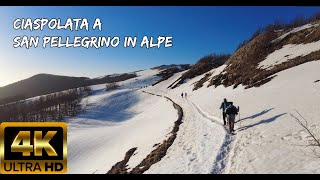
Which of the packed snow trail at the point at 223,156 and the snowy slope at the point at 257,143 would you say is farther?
the packed snow trail at the point at 223,156

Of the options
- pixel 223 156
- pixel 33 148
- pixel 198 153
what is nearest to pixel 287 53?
pixel 198 153

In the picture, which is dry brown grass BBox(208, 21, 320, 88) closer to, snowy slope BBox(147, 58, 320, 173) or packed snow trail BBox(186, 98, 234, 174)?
snowy slope BBox(147, 58, 320, 173)

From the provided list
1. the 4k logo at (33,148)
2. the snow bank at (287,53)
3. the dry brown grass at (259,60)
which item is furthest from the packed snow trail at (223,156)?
the snow bank at (287,53)

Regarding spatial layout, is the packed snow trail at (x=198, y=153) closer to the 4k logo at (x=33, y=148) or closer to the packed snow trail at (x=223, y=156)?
the packed snow trail at (x=223, y=156)

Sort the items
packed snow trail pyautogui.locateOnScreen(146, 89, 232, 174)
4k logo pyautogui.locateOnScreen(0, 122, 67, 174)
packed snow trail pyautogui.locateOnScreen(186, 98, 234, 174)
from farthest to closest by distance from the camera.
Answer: packed snow trail pyautogui.locateOnScreen(146, 89, 232, 174), packed snow trail pyautogui.locateOnScreen(186, 98, 234, 174), 4k logo pyautogui.locateOnScreen(0, 122, 67, 174)

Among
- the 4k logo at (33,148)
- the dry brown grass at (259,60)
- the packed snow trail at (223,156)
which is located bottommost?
the packed snow trail at (223,156)

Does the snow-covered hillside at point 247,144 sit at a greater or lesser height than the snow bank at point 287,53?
lesser

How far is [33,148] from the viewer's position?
22.6 feet

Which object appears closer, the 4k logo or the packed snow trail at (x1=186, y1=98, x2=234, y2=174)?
the 4k logo

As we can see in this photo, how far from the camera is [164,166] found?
52.6ft

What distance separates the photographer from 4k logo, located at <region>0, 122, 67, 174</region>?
696 centimetres

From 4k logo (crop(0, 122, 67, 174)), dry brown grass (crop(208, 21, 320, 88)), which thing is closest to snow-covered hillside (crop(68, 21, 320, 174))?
dry brown grass (crop(208, 21, 320, 88))

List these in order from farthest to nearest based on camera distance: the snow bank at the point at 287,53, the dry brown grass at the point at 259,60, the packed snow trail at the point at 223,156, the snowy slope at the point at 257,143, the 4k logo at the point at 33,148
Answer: the snow bank at the point at 287,53 < the dry brown grass at the point at 259,60 < the packed snow trail at the point at 223,156 < the snowy slope at the point at 257,143 < the 4k logo at the point at 33,148

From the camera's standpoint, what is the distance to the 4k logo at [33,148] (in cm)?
696
